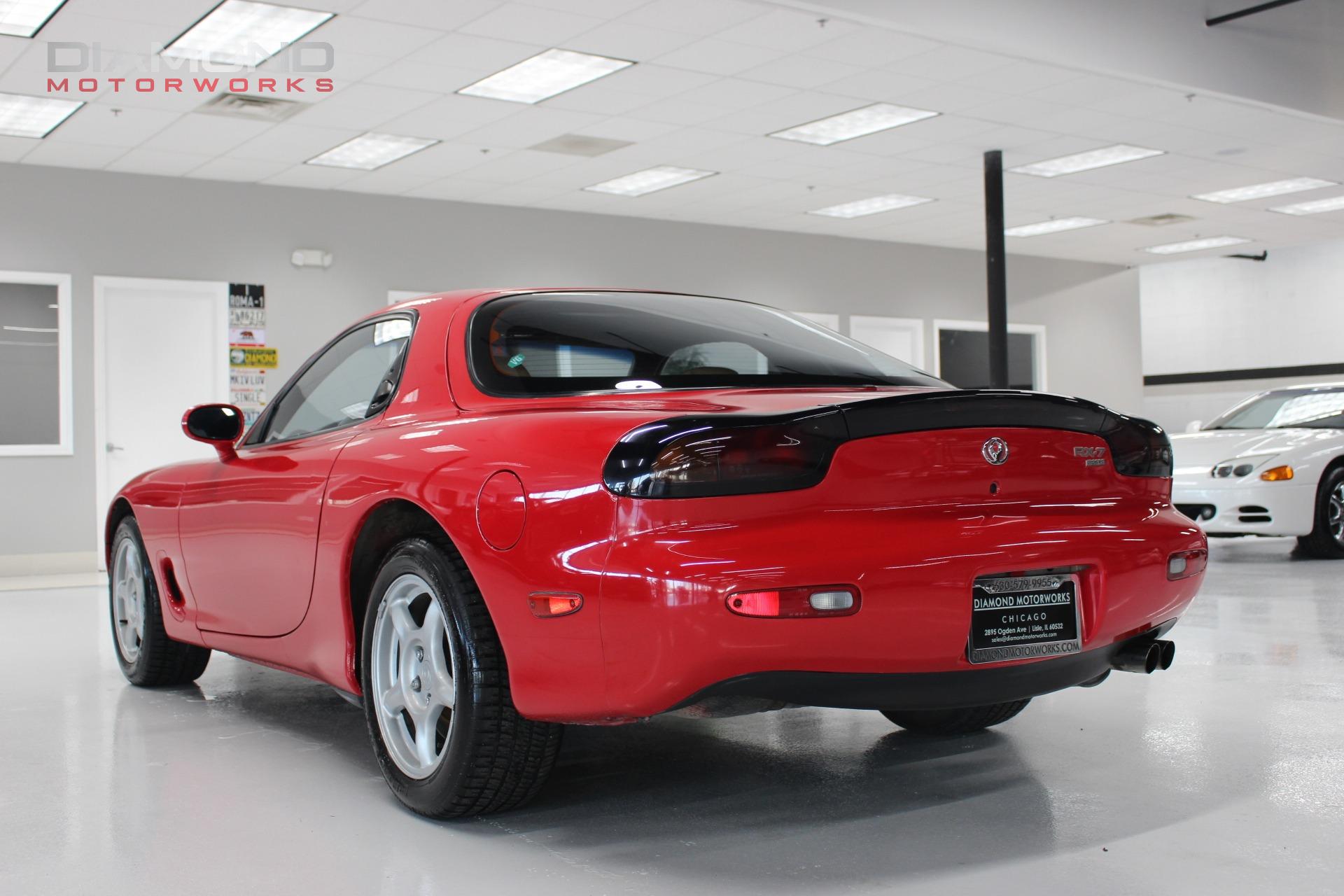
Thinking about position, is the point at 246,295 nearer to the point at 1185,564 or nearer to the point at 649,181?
the point at 649,181

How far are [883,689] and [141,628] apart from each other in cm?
311

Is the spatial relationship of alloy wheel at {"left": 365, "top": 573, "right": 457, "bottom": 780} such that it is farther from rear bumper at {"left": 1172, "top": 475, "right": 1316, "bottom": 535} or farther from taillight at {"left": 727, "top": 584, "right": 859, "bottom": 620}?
rear bumper at {"left": 1172, "top": 475, "right": 1316, "bottom": 535}

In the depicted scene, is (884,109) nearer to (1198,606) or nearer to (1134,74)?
(1134,74)

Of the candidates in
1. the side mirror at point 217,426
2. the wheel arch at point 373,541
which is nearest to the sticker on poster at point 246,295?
the side mirror at point 217,426

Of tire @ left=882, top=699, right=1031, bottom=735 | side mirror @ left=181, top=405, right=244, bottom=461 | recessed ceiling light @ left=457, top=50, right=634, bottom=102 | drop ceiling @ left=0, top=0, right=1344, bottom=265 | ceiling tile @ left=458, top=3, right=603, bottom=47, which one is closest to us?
tire @ left=882, top=699, right=1031, bottom=735

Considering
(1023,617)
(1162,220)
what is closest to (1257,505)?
(1023,617)

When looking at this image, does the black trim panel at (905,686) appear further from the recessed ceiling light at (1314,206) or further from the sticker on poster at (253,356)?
the recessed ceiling light at (1314,206)

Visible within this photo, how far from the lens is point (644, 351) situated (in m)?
2.94

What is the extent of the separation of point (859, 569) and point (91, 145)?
33.5 ft

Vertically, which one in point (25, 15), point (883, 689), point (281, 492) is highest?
point (25, 15)

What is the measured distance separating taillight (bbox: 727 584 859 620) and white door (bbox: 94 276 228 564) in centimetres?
1036

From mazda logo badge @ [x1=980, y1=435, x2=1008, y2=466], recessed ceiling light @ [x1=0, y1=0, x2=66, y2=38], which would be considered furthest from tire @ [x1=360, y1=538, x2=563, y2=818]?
recessed ceiling light @ [x1=0, y1=0, x2=66, y2=38]

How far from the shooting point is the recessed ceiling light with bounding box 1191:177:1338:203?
45.5 feet

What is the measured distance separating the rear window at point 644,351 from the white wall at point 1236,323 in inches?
789
